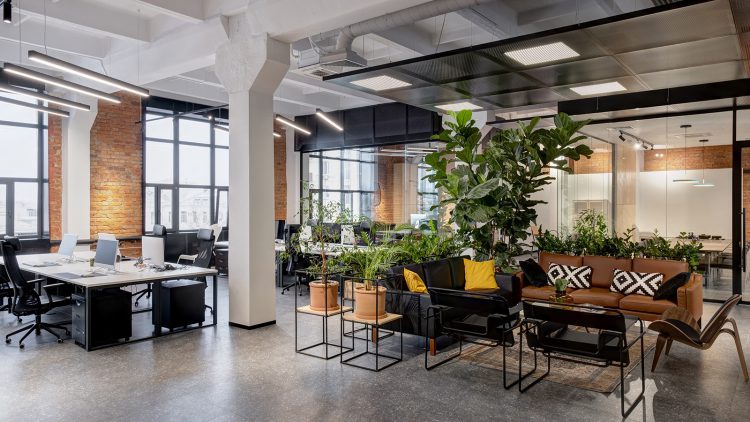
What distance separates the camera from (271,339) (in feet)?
19.5

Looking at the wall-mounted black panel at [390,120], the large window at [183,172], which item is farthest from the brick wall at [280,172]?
the wall-mounted black panel at [390,120]

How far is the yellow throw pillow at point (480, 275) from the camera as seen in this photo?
6.56 metres

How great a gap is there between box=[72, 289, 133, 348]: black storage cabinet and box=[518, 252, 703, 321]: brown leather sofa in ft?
16.2

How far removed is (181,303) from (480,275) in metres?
3.68

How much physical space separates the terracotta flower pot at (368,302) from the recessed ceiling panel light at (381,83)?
3.33 metres

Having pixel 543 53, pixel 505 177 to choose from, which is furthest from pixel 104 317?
pixel 543 53

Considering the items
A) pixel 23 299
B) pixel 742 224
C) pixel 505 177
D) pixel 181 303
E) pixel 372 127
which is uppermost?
pixel 372 127

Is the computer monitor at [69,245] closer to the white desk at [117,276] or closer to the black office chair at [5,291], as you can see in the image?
the white desk at [117,276]

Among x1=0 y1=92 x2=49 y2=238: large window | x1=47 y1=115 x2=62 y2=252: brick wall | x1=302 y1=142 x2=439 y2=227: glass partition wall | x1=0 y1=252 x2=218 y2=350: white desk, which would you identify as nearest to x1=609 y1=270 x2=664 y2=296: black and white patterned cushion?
x1=302 y1=142 x2=439 y2=227: glass partition wall

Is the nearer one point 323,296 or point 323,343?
point 323,296

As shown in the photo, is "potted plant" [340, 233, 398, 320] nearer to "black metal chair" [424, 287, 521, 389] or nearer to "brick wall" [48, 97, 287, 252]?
"black metal chair" [424, 287, 521, 389]

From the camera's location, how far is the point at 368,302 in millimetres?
4875

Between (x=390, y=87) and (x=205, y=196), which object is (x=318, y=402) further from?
(x=205, y=196)

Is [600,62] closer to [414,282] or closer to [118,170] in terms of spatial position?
[414,282]
